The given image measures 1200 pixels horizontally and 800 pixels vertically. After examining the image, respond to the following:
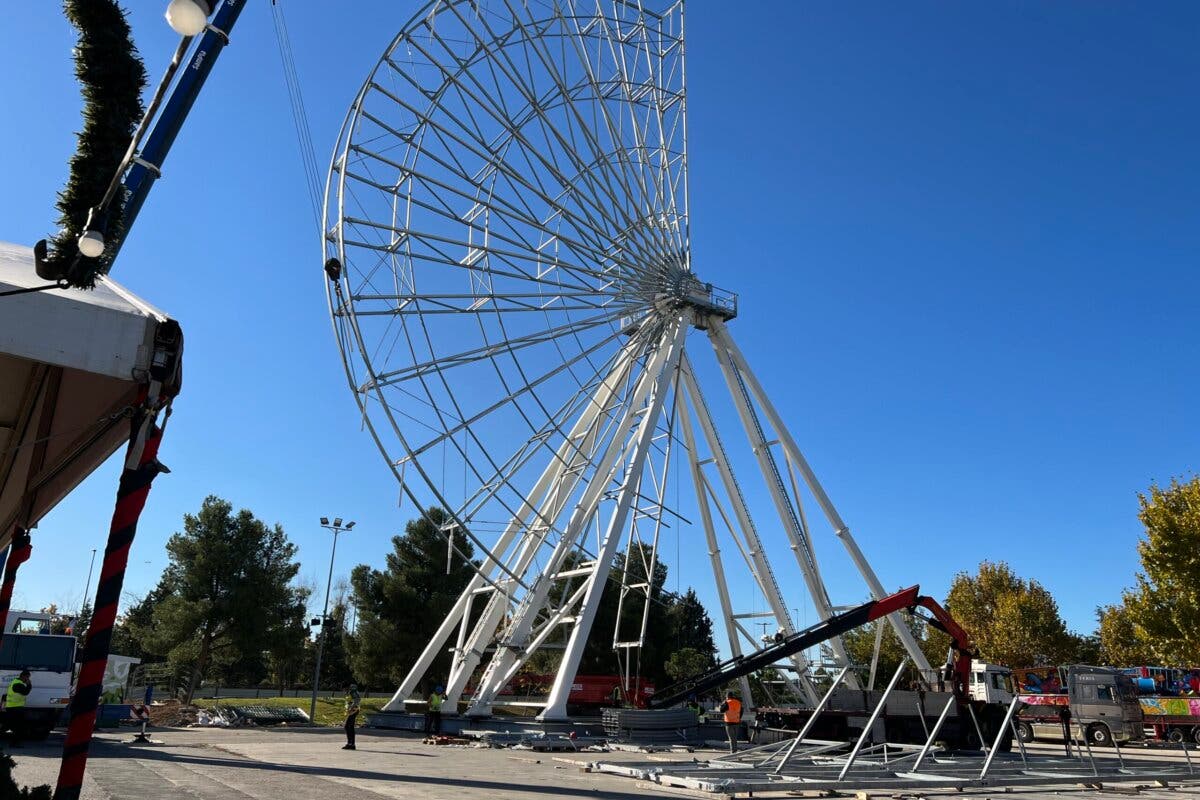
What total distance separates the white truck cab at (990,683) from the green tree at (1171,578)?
588 inches

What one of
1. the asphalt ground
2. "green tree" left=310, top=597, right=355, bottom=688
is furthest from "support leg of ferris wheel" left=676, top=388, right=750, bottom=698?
"green tree" left=310, top=597, right=355, bottom=688

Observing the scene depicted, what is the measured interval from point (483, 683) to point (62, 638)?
1039 centimetres

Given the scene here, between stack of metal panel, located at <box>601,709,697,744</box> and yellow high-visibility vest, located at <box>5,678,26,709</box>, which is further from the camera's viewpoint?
stack of metal panel, located at <box>601,709,697,744</box>

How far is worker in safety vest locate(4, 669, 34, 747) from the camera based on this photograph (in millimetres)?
16484

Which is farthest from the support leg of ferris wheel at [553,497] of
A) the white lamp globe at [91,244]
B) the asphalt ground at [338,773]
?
the white lamp globe at [91,244]

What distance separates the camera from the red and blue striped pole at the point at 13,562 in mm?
11117

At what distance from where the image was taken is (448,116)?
2216cm

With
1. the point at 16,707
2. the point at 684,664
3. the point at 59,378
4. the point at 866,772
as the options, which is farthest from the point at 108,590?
the point at 684,664

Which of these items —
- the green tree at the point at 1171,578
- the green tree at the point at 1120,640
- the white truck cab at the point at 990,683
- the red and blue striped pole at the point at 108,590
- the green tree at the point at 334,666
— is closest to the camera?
the red and blue striped pole at the point at 108,590

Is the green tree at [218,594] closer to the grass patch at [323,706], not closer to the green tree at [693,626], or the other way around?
the grass patch at [323,706]

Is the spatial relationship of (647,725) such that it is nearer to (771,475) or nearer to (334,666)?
(771,475)

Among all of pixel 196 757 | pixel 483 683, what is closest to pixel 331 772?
pixel 196 757

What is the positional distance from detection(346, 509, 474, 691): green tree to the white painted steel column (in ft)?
85.6

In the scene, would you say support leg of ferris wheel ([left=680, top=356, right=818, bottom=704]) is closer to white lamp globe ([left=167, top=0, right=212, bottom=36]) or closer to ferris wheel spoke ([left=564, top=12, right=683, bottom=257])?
ferris wheel spoke ([left=564, top=12, right=683, bottom=257])
